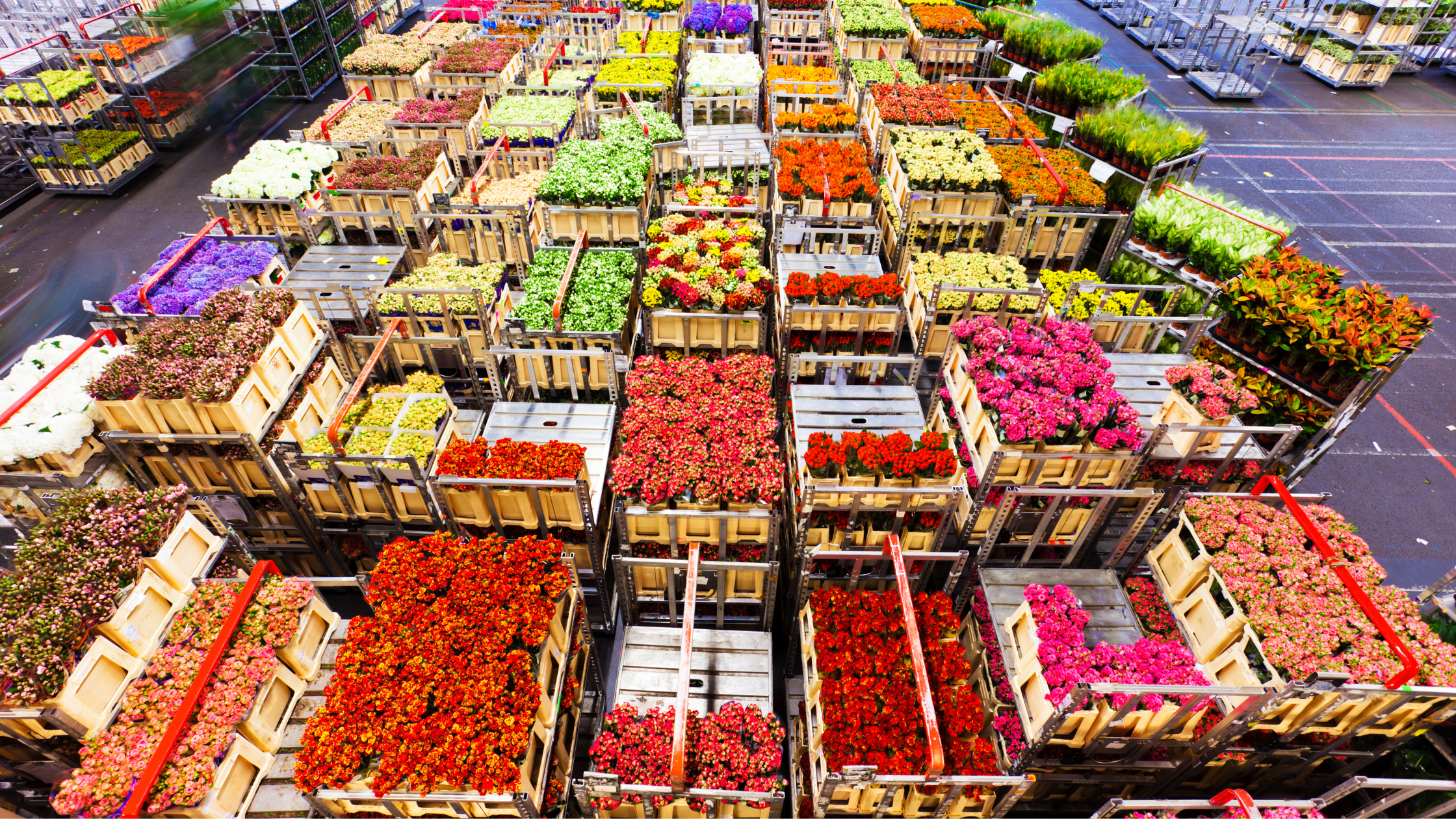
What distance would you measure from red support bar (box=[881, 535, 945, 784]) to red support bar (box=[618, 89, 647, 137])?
1423 cm

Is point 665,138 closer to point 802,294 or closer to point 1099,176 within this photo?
point 802,294

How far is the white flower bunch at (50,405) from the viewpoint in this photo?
8984 millimetres

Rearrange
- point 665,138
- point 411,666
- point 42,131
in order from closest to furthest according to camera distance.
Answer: point 411,666 → point 665,138 → point 42,131

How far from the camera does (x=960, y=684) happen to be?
26.3 ft

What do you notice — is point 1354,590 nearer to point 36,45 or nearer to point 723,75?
point 723,75

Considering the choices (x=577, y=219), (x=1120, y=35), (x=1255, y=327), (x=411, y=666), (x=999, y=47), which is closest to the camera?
(x=411, y=666)

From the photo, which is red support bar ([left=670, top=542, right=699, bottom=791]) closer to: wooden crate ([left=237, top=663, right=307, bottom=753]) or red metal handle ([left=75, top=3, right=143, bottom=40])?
wooden crate ([left=237, top=663, right=307, bottom=753])

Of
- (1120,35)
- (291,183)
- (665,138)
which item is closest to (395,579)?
(291,183)

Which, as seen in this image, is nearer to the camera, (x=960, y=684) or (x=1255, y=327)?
(x=960, y=684)

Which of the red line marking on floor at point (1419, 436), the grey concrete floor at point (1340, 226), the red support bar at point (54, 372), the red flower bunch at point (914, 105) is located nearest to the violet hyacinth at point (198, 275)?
the red support bar at point (54, 372)

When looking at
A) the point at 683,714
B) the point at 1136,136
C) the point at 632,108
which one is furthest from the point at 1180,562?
the point at 632,108

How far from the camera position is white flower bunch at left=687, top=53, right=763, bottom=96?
2070 cm

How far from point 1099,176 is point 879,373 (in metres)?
9.66

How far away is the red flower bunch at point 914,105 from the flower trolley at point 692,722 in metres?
15.5
